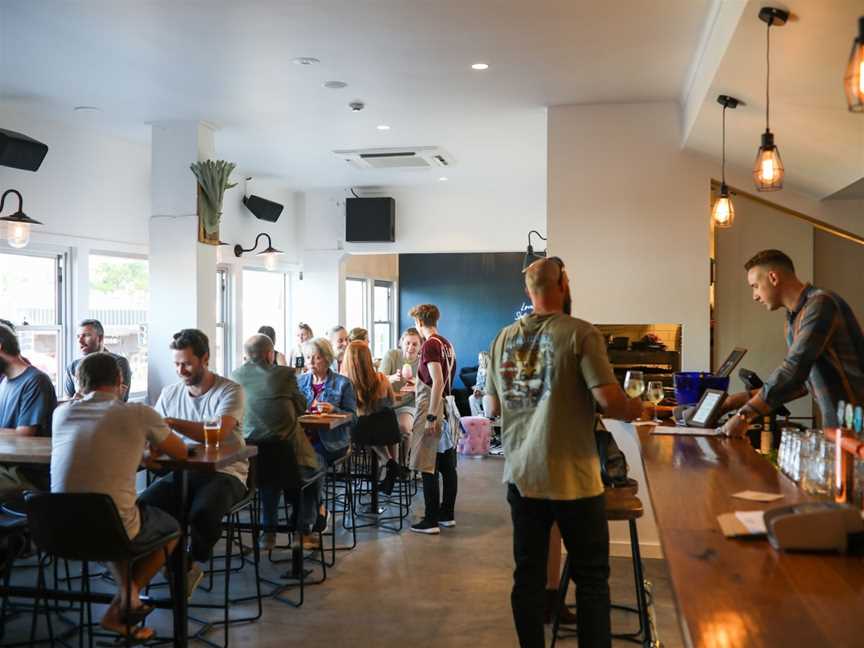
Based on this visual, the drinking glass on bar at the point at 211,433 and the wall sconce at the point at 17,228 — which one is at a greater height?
the wall sconce at the point at 17,228

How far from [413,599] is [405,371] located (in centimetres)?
373

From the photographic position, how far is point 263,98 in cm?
570

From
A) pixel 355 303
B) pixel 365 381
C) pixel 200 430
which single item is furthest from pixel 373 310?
pixel 200 430

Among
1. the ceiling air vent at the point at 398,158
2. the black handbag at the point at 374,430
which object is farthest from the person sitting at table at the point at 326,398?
the ceiling air vent at the point at 398,158

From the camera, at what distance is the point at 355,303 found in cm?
1166

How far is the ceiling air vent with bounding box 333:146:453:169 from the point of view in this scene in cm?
738

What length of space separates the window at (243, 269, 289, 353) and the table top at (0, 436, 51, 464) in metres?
5.37

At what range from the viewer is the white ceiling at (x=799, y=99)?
10.3ft

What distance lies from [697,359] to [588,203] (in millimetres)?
1330

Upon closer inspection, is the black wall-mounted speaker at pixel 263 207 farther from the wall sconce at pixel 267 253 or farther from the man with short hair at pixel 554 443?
the man with short hair at pixel 554 443

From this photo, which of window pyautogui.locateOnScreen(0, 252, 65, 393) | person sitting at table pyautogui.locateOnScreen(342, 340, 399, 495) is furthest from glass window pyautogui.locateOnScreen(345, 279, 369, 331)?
person sitting at table pyautogui.locateOnScreen(342, 340, 399, 495)

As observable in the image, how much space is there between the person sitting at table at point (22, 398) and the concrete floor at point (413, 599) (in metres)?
0.94

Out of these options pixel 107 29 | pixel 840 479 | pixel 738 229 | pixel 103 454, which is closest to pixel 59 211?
pixel 107 29

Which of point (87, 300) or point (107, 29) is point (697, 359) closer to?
point (107, 29)
